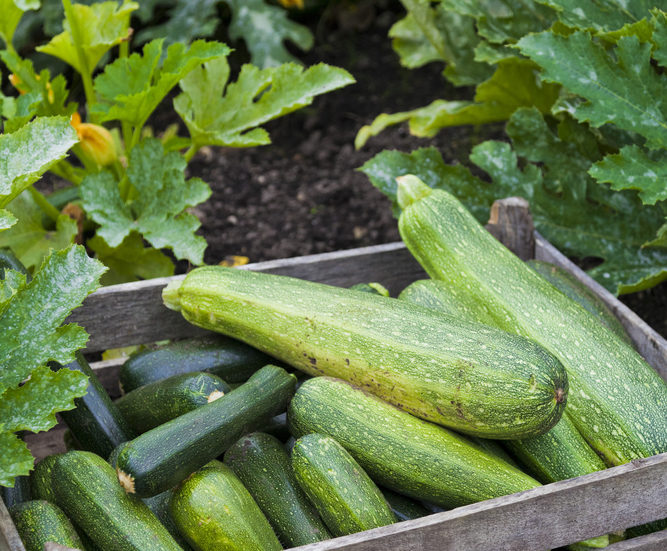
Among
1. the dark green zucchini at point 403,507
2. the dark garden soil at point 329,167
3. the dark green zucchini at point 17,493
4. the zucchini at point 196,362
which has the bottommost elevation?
the dark garden soil at point 329,167

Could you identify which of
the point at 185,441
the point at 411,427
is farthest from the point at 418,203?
the point at 185,441

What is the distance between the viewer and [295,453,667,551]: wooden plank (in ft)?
5.09

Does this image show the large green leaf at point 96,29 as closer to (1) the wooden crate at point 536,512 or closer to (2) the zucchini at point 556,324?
(1) the wooden crate at point 536,512

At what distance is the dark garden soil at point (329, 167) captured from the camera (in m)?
3.72

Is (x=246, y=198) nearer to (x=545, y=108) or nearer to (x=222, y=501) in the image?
(x=545, y=108)

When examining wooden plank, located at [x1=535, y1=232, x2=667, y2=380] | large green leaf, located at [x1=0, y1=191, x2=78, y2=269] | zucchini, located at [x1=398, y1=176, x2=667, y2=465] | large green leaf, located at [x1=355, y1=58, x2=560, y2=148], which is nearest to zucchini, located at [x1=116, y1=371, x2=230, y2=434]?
zucchini, located at [x1=398, y1=176, x2=667, y2=465]

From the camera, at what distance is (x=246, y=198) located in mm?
4047

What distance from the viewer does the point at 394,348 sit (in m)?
1.85

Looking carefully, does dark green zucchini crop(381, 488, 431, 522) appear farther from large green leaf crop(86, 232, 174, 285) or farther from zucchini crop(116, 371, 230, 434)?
large green leaf crop(86, 232, 174, 285)

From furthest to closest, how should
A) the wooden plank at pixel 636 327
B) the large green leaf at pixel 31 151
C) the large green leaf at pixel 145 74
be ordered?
the large green leaf at pixel 145 74
the wooden plank at pixel 636 327
the large green leaf at pixel 31 151

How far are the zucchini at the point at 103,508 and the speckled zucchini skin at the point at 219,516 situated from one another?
5 centimetres

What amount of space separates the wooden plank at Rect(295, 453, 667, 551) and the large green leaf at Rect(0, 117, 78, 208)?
1020 millimetres

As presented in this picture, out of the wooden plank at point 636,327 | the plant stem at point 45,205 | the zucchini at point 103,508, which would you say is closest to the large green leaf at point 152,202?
the plant stem at point 45,205

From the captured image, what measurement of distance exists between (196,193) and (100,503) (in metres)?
1.25
